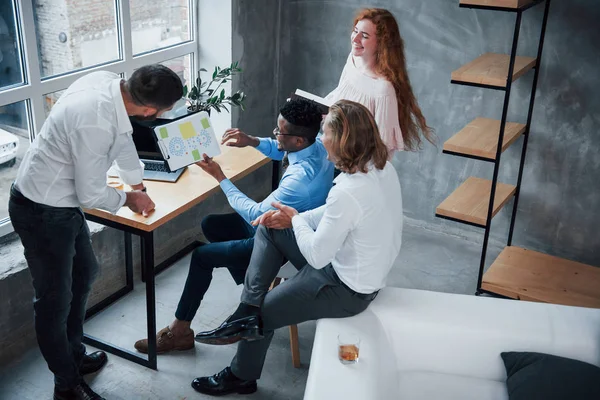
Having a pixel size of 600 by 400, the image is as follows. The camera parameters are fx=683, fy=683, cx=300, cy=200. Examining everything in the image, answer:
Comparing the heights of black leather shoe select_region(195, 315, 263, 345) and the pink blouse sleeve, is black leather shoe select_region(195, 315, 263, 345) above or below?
Answer: below

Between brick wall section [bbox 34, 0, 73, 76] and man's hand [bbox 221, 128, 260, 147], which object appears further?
man's hand [bbox 221, 128, 260, 147]

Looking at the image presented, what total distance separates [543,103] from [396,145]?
3.32 ft

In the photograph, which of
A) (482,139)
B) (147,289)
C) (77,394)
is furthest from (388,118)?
(77,394)

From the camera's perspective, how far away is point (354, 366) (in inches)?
82.7

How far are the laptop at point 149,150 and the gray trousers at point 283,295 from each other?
2.10 feet

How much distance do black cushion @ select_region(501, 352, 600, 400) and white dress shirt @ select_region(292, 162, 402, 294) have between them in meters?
0.53

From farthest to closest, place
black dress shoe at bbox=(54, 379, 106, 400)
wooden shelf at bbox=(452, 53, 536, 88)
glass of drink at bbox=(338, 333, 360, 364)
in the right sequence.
A: wooden shelf at bbox=(452, 53, 536, 88) → black dress shoe at bbox=(54, 379, 106, 400) → glass of drink at bbox=(338, 333, 360, 364)

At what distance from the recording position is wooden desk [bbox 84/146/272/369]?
265 cm

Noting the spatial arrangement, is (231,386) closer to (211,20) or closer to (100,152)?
(100,152)

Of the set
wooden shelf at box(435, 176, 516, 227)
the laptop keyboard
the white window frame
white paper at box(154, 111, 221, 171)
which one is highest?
the white window frame

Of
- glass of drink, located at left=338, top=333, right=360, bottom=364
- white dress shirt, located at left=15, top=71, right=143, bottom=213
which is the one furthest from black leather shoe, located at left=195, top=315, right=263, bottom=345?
white dress shirt, located at left=15, top=71, right=143, bottom=213

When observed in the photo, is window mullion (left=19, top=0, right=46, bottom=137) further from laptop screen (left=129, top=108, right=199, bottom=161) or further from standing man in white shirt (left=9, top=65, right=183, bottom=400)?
standing man in white shirt (left=9, top=65, right=183, bottom=400)

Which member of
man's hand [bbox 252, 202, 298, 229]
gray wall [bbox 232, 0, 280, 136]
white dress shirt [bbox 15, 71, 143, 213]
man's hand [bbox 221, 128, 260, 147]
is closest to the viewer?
white dress shirt [bbox 15, 71, 143, 213]

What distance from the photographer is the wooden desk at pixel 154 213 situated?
2654 millimetres
